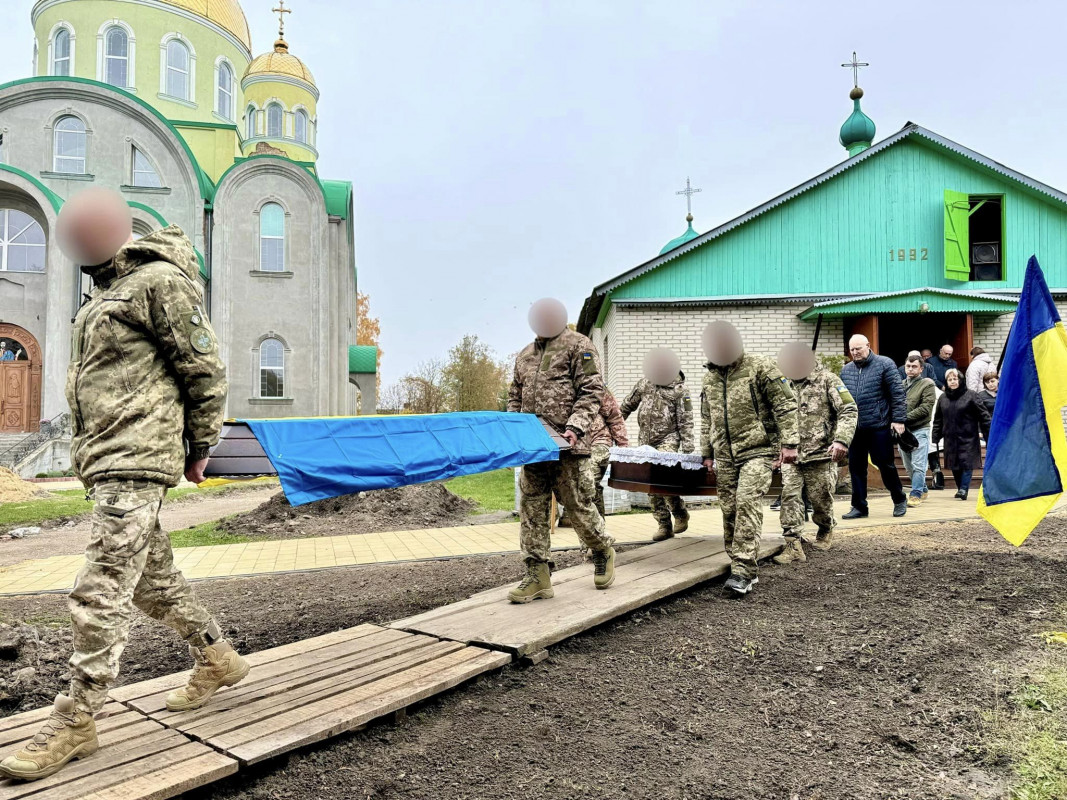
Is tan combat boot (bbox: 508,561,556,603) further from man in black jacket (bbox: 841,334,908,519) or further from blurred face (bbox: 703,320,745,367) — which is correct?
man in black jacket (bbox: 841,334,908,519)

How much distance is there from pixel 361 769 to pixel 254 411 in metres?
24.3

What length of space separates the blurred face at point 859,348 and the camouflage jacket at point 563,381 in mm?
4628

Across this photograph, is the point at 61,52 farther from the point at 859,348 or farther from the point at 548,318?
the point at 548,318

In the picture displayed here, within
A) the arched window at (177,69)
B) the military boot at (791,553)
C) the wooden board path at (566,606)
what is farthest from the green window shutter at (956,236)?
the arched window at (177,69)

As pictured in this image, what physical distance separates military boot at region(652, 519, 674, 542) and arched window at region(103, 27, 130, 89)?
104ft

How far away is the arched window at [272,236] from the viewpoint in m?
26.2

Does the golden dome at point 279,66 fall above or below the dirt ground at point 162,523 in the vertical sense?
above

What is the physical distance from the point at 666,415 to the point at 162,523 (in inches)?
333

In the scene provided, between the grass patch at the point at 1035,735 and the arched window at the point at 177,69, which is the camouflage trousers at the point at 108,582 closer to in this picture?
the grass patch at the point at 1035,735

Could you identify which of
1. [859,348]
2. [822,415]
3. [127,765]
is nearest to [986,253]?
[859,348]

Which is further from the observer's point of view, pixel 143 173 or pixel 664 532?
pixel 143 173

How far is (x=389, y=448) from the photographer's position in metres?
3.97

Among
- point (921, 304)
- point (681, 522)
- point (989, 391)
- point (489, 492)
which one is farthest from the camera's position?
point (489, 492)

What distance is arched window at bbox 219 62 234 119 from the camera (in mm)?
33031
